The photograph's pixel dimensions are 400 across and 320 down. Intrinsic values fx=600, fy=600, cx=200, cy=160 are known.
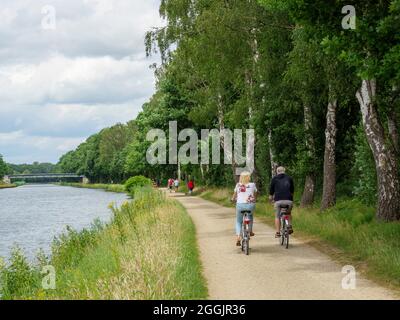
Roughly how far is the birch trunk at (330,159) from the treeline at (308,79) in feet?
0.11

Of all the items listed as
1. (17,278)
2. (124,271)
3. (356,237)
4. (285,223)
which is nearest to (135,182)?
(17,278)

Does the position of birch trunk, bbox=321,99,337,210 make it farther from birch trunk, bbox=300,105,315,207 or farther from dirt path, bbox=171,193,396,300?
dirt path, bbox=171,193,396,300

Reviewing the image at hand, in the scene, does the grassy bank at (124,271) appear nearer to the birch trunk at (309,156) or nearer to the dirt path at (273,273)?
the dirt path at (273,273)

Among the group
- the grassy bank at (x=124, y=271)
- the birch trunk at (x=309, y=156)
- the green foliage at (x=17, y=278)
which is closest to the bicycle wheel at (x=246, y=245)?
the grassy bank at (x=124, y=271)

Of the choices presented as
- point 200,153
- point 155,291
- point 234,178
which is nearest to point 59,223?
point 234,178

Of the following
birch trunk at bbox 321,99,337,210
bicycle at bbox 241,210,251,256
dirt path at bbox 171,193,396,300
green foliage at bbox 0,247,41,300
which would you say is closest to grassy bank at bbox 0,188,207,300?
green foliage at bbox 0,247,41,300

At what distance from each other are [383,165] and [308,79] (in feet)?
12.6

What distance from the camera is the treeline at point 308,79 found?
1052 cm

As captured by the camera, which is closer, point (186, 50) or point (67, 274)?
point (67, 274)

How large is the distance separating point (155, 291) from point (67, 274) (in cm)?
525

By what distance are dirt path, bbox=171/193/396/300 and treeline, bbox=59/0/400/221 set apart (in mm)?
3100

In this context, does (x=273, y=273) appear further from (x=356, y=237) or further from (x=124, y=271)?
(x=356, y=237)

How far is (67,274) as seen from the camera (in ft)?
41.9
